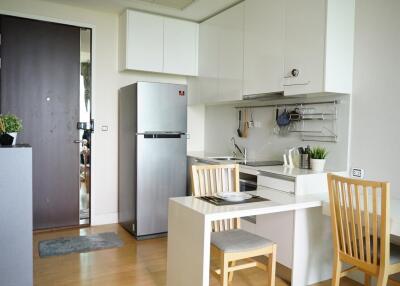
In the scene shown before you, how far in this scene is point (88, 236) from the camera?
3.70 metres

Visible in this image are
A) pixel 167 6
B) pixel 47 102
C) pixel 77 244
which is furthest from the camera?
pixel 47 102

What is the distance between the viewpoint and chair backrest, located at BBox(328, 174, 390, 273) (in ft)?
6.09

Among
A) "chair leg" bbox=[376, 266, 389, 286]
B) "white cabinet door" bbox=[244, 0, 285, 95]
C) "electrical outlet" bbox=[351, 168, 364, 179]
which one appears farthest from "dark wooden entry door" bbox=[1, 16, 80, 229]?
"chair leg" bbox=[376, 266, 389, 286]

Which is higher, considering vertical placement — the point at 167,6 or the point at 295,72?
the point at 167,6

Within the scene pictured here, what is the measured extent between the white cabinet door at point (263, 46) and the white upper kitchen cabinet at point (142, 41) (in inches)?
43.7

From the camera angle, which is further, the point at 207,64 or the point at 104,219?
the point at 104,219

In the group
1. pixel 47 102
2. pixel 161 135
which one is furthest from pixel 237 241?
pixel 47 102

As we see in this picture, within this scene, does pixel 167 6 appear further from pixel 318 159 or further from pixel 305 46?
pixel 318 159

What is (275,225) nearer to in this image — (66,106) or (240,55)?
(240,55)

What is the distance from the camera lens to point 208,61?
4059 millimetres

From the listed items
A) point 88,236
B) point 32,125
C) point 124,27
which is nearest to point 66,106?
point 32,125

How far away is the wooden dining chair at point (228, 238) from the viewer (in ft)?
6.79

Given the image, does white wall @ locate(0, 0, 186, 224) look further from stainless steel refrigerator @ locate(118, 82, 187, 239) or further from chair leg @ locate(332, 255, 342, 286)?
chair leg @ locate(332, 255, 342, 286)

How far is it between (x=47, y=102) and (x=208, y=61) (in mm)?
1883
